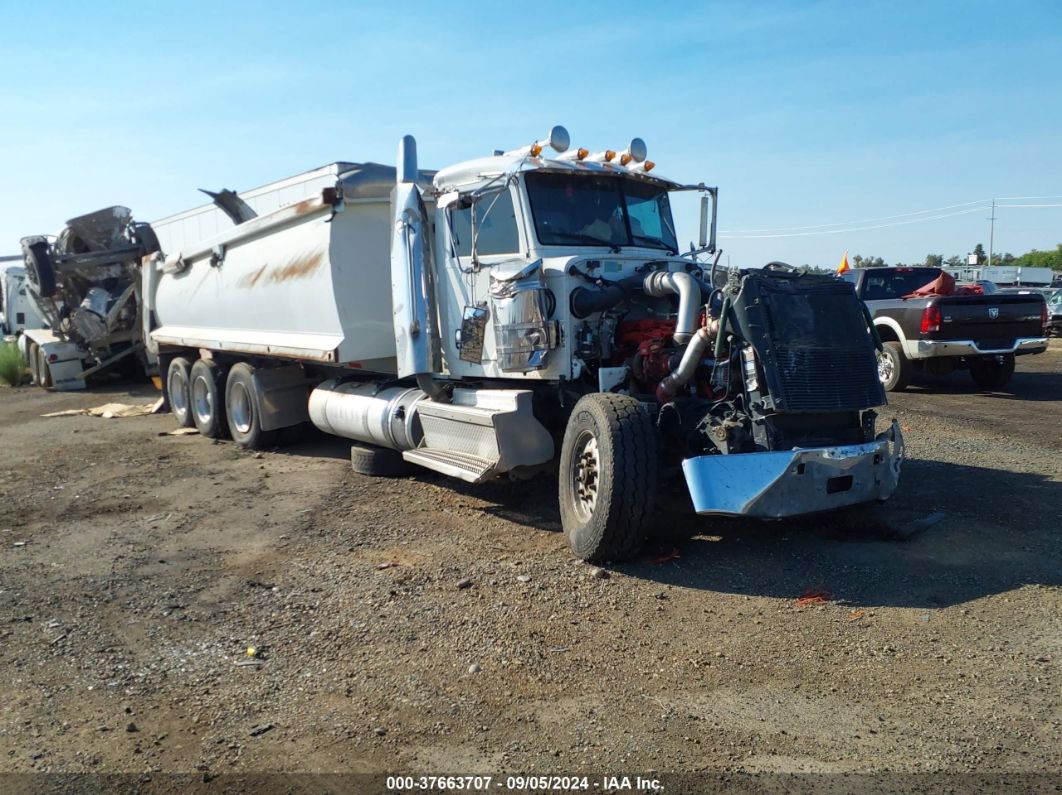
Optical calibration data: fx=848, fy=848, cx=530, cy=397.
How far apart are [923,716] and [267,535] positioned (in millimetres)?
4897

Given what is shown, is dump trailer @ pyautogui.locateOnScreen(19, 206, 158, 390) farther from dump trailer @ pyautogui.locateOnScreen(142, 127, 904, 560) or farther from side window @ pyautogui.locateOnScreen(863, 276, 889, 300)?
side window @ pyautogui.locateOnScreen(863, 276, 889, 300)

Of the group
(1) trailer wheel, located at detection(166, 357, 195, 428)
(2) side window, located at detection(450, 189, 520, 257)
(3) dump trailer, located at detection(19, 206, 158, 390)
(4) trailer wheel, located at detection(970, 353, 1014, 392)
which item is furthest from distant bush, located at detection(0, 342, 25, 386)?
(4) trailer wheel, located at detection(970, 353, 1014, 392)

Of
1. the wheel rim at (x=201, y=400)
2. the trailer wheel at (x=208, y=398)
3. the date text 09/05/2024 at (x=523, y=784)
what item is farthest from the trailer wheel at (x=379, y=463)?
the date text 09/05/2024 at (x=523, y=784)

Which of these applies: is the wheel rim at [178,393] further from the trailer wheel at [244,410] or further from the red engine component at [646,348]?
the red engine component at [646,348]

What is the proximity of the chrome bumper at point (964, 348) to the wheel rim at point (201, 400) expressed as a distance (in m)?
10.1

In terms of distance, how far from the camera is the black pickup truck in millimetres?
12234

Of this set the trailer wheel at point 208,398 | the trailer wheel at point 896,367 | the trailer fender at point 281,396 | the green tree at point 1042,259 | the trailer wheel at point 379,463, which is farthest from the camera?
the green tree at point 1042,259

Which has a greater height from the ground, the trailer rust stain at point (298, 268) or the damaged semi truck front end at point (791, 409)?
the trailer rust stain at point (298, 268)

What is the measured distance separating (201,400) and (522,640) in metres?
8.56

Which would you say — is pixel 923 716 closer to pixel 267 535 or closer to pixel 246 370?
pixel 267 535

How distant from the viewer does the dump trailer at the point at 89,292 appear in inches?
677

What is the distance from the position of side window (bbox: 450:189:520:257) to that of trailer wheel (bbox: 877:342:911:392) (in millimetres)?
8069

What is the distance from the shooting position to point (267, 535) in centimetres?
675

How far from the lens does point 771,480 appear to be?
508 cm
